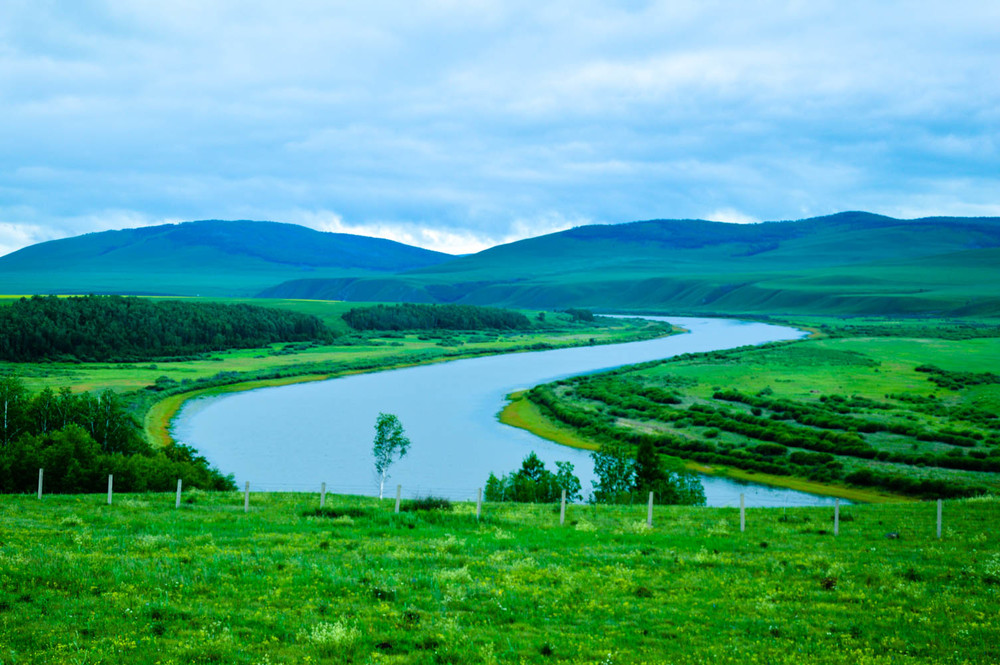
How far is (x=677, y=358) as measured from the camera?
10019 centimetres

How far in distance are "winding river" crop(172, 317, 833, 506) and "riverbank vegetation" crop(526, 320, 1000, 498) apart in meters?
4.59

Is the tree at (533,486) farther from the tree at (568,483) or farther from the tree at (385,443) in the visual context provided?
the tree at (385,443)

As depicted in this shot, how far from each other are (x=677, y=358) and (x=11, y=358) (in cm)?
8315

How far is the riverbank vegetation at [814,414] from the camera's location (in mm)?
42531

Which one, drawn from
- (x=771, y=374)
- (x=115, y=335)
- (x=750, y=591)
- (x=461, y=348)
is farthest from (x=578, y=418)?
(x=115, y=335)

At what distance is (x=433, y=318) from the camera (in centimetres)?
18038

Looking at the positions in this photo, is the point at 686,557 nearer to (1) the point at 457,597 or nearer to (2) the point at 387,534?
(1) the point at 457,597

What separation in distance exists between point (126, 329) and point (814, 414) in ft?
314

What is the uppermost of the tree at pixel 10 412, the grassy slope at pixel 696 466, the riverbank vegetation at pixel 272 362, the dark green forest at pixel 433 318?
the dark green forest at pixel 433 318

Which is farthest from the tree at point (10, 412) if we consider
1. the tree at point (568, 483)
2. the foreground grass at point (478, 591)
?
the tree at point (568, 483)

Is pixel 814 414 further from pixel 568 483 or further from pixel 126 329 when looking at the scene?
pixel 126 329

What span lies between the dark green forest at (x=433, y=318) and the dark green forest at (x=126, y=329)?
24211 millimetres

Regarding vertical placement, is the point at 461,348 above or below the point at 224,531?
above

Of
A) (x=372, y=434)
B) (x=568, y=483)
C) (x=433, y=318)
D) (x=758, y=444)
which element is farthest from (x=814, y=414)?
(x=433, y=318)
